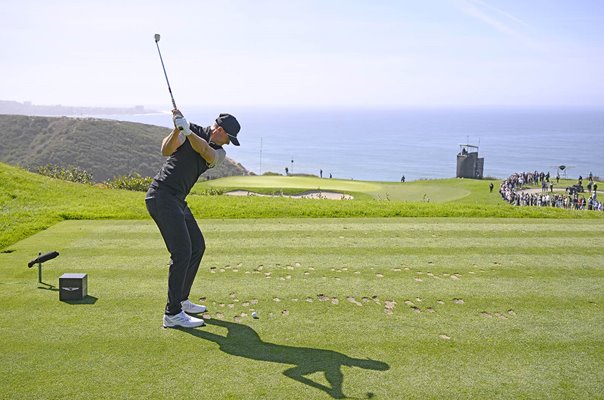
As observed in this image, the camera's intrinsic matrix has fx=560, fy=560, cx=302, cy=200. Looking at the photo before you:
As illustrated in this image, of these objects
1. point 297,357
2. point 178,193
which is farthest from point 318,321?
point 178,193

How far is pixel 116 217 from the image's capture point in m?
16.3

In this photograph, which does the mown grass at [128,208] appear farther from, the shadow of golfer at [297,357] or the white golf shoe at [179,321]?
the shadow of golfer at [297,357]

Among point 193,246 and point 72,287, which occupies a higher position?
point 193,246

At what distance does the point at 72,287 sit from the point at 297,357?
13.2ft

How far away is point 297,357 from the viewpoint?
22.3ft

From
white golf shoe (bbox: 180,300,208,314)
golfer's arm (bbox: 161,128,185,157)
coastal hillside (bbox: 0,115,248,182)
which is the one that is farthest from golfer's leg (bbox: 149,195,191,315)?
coastal hillside (bbox: 0,115,248,182)

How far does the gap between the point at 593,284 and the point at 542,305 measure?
1.90m

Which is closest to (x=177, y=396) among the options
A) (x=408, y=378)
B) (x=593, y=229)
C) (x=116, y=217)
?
(x=408, y=378)

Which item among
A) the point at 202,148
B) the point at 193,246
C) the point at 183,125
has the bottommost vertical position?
the point at 193,246

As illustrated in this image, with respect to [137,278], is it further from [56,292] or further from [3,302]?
[3,302]

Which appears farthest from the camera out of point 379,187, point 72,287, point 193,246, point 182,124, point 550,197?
point 379,187

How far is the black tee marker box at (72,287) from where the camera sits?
8648 millimetres

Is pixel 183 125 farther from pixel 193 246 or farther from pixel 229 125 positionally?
pixel 193 246

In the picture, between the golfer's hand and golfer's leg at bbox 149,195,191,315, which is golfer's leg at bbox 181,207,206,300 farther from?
the golfer's hand
